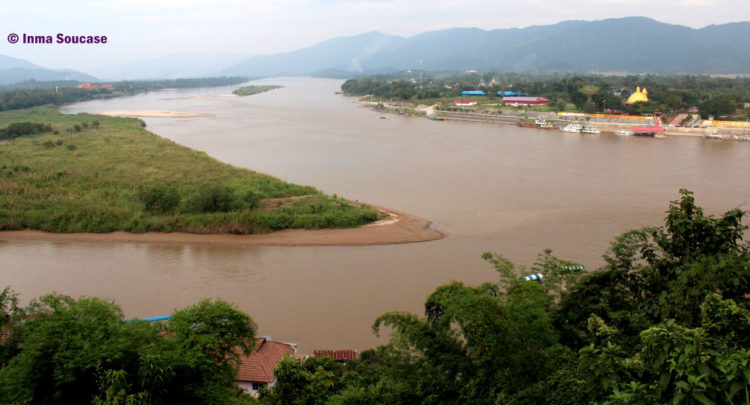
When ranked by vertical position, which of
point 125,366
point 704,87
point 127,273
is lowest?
point 127,273

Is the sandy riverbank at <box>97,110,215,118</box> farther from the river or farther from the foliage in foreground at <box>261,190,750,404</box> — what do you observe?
the foliage in foreground at <box>261,190,750,404</box>

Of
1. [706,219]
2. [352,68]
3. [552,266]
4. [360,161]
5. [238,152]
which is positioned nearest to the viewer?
[706,219]

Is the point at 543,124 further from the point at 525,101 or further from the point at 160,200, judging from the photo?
the point at 160,200

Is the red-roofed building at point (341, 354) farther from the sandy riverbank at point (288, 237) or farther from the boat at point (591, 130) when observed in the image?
the boat at point (591, 130)

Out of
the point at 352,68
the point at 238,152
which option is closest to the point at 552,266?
the point at 238,152

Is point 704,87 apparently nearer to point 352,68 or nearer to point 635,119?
point 635,119

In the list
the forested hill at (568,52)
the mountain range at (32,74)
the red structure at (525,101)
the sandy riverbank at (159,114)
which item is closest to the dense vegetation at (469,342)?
the sandy riverbank at (159,114)

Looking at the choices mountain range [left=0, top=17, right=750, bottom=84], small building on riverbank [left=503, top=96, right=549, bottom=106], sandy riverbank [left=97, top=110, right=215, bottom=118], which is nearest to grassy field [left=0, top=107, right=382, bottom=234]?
sandy riverbank [left=97, top=110, right=215, bottom=118]
